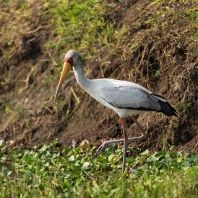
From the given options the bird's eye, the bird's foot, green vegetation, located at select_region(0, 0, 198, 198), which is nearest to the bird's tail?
green vegetation, located at select_region(0, 0, 198, 198)

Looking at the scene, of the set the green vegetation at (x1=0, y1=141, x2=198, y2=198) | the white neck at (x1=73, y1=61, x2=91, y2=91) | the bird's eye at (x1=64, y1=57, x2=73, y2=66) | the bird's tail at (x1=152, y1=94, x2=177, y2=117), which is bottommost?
the green vegetation at (x1=0, y1=141, x2=198, y2=198)

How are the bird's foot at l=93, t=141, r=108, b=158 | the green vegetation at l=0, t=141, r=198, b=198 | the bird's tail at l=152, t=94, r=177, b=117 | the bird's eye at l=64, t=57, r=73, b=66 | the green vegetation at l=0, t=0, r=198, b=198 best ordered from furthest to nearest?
the bird's eye at l=64, t=57, r=73, b=66
the bird's foot at l=93, t=141, r=108, b=158
the bird's tail at l=152, t=94, r=177, b=117
the green vegetation at l=0, t=0, r=198, b=198
the green vegetation at l=0, t=141, r=198, b=198

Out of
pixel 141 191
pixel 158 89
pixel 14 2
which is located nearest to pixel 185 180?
pixel 141 191

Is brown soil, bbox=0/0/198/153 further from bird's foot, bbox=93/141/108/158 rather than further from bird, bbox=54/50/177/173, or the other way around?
bird's foot, bbox=93/141/108/158

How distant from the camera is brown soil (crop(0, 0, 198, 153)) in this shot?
8.70 m

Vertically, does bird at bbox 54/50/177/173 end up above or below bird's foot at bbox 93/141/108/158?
above

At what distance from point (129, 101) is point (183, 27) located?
5.19 feet

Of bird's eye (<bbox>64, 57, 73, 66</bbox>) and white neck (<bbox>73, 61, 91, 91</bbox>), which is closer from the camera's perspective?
white neck (<bbox>73, 61, 91, 91</bbox>)

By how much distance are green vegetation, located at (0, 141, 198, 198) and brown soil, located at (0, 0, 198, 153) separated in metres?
0.36

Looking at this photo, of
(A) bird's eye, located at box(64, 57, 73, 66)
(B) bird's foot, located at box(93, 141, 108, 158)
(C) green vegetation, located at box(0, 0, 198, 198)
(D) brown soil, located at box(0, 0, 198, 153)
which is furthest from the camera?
(D) brown soil, located at box(0, 0, 198, 153)

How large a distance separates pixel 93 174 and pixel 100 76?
218cm

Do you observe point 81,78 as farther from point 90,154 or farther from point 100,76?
point 100,76

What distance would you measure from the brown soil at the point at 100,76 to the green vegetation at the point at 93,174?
1.17 feet

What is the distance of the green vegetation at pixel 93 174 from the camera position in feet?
20.2
